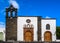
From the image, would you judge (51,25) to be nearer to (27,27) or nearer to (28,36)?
(27,27)

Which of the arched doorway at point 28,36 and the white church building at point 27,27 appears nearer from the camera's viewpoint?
the white church building at point 27,27

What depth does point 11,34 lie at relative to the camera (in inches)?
2253

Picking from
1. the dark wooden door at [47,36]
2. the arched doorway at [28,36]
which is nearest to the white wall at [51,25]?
the dark wooden door at [47,36]

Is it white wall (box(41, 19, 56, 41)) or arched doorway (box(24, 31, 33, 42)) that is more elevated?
white wall (box(41, 19, 56, 41))

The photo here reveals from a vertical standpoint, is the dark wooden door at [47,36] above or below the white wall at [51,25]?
below

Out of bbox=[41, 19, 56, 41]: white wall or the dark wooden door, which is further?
the dark wooden door

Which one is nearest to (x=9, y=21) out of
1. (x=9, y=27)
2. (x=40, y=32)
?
(x=9, y=27)

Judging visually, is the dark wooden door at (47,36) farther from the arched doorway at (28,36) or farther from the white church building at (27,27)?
the arched doorway at (28,36)

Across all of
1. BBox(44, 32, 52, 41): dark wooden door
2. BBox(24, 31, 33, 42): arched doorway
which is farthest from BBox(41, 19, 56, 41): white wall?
BBox(24, 31, 33, 42): arched doorway

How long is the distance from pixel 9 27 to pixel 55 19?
9.40 m

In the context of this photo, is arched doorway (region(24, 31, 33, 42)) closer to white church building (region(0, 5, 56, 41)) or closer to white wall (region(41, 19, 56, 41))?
white church building (region(0, 5, 56, 41))

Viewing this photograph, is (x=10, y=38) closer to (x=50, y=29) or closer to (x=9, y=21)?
(x=9, y=21)

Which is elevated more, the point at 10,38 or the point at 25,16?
the point at 25,16

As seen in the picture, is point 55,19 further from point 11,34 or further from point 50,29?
point 11,34
